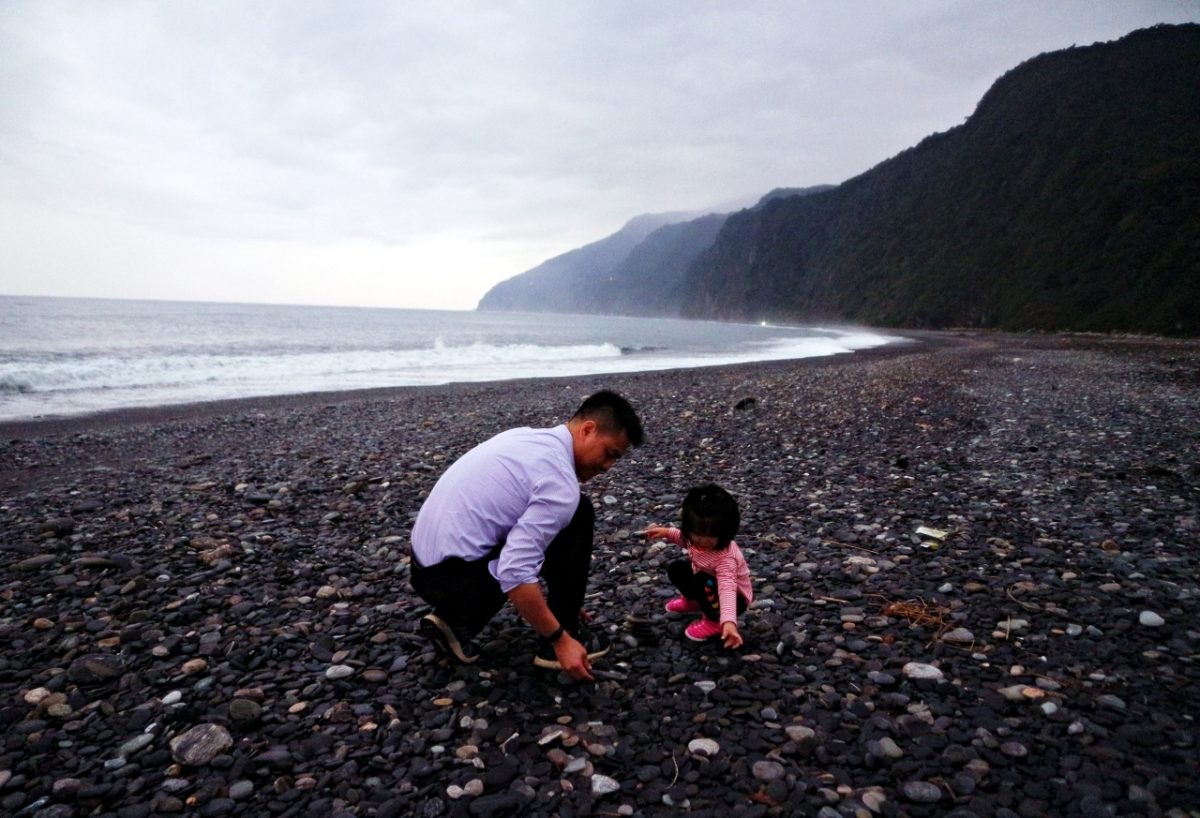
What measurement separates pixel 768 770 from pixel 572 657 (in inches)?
49.6

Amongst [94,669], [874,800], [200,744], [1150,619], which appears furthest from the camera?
[1150,619]

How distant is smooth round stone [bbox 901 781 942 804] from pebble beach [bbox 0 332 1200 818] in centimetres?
1

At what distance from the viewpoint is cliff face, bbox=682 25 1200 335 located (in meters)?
59.7

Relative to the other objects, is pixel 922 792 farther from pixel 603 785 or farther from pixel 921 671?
pixel 603 785

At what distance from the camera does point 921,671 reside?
4.00 m

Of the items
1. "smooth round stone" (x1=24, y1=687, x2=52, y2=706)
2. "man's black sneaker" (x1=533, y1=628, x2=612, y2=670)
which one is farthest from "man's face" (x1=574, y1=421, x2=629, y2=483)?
"smooth round stone" (x1=24, y1=687, x2=52, y2=706)

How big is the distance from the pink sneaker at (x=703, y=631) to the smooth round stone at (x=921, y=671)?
49.2 inches

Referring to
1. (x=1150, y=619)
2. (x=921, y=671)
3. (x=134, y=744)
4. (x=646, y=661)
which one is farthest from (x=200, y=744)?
(x=1150, y=619)

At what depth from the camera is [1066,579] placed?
5211 millimetres

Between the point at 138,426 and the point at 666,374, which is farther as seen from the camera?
the point at 666,374

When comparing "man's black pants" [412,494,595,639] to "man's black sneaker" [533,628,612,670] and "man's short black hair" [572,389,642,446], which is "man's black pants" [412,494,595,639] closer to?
"man's black sneaker" [533,628,612,670]

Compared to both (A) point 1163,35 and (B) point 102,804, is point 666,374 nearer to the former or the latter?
(B) point 102,804

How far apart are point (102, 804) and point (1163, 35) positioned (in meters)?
126

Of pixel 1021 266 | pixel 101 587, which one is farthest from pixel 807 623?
pixel 1021 266
